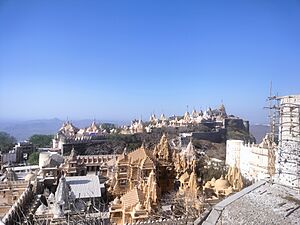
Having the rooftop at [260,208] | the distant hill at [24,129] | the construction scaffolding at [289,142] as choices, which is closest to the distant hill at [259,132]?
the construction scaffolding at [289,142]

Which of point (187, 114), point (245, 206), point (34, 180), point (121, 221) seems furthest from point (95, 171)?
point (187, 114)

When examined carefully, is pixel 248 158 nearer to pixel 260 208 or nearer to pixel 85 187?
pixel 85 187

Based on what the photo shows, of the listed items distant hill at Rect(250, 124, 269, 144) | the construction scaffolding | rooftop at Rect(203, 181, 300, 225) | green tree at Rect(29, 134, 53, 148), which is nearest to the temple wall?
distant hill at Rect(250, 124, 269, 144)

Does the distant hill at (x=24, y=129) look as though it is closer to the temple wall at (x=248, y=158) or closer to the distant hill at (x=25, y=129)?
the distant hill at (x=25, y=129)

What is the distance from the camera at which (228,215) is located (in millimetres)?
6938

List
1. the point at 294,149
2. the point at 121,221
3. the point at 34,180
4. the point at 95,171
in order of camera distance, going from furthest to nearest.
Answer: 1. the point at 95,171
2. the point at 34,180
3. the point at 121,221
4. the point at 294,149

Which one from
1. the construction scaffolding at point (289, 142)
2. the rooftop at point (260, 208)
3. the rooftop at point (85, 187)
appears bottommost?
the rooftop at point (85, 187)

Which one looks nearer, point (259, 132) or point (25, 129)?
point (259, 132)

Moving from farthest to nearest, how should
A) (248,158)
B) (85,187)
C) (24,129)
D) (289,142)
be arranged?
1. (24,129)
2. (248,158)
3. (85,187)
4. (289,142)

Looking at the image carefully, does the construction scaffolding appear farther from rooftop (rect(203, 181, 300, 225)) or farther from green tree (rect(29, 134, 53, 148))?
green tree (rect(29, 134, 53, 148))

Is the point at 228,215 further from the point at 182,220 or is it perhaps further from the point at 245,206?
the point at 182,220

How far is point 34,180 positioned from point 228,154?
16109mm

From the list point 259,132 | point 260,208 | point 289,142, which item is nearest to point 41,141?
point 259,132

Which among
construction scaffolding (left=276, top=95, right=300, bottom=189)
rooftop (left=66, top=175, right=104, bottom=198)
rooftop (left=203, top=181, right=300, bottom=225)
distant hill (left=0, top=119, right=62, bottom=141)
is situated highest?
construction scaffolding (left=276, top=95, right=300, bottom=189)
